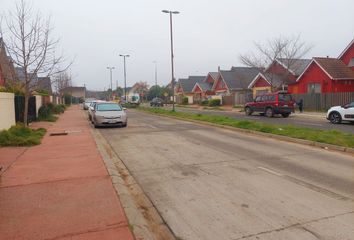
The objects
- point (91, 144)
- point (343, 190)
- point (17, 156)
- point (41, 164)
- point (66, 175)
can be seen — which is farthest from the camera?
point (91, 144)

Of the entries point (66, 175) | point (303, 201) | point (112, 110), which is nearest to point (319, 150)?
point (303, 201)

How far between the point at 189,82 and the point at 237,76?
25.2 m

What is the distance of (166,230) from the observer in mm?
4746

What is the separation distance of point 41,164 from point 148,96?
10071cm

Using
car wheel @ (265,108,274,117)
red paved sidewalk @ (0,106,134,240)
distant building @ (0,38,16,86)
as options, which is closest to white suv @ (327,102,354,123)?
car wheel @ (265,108,274,117)

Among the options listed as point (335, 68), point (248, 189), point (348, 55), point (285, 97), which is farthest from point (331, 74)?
point (248, 189)

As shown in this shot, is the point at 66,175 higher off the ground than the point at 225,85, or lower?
lower

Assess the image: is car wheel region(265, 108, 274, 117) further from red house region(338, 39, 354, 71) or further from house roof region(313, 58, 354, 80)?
red house region(338, 39, 354, 71)

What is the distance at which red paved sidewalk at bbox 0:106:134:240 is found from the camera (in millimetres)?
4547

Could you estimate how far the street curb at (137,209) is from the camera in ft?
15.1

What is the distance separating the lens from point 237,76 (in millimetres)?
56969

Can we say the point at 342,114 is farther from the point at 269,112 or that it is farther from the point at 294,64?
the point at 294,64

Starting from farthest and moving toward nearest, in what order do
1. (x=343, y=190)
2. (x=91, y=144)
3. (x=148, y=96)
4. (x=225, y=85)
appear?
(x=148, y=96)
(x=225, y=85)
(x=91, y=144)
(x=343, y=190)

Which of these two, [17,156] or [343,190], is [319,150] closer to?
[343,190]
